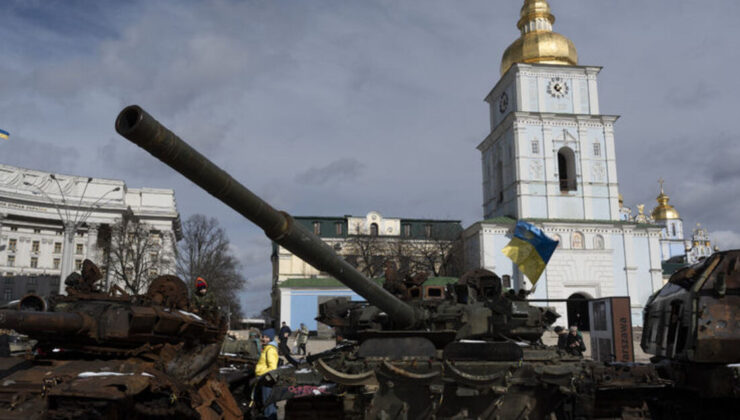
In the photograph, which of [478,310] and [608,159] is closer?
[478,310]

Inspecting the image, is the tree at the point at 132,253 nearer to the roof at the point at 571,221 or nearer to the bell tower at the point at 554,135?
the roof at the point at 571,221

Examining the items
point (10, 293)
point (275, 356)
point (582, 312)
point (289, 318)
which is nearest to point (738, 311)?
point (275, 356)

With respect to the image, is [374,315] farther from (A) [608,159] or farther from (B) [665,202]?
(B) [665,202]

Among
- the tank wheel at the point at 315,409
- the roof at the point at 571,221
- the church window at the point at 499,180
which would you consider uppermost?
the church window at the point at 499,180

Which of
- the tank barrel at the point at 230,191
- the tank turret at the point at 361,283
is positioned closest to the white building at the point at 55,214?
the tank turret at the point at 361,283

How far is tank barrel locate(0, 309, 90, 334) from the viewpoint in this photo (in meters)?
6.08

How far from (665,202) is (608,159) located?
53.3 m

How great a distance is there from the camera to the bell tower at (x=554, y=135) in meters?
40.9

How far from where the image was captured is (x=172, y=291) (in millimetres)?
8148

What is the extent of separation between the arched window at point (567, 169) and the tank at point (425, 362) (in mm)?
34675

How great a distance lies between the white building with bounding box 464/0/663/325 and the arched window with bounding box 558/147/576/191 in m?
0.07

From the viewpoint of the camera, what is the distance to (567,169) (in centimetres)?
4291

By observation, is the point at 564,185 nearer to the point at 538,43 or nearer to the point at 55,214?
the point at 538,43

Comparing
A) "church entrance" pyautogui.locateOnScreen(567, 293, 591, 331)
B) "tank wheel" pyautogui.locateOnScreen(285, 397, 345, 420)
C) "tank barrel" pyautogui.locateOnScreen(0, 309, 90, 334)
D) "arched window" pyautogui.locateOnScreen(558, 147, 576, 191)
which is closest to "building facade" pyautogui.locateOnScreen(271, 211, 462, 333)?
"church entrance" pyautogui.locateOnScreen(567, 293, 591, 331)
